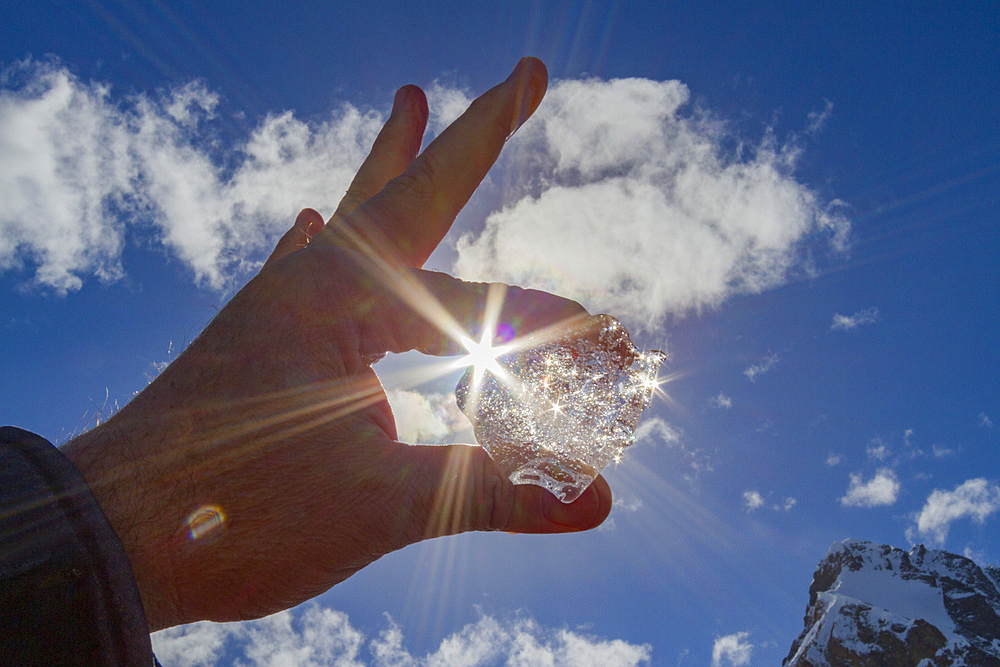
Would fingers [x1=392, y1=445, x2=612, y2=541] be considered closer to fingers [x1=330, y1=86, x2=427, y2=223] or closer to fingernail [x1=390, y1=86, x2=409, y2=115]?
fingers [x1=330, y1=86, x2=427, y2=223]

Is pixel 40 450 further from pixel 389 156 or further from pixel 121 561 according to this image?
pixel 389 156

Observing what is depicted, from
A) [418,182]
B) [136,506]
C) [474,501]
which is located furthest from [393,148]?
[136,506]

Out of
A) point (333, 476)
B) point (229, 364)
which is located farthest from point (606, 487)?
point (229, 364)

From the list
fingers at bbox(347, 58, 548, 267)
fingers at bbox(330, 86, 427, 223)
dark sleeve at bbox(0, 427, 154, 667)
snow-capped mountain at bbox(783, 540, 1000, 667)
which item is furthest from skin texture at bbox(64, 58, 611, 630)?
snow-capped mountain at bbox(783, 540, 1000, 667)

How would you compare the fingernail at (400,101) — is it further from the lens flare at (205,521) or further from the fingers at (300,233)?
the lens flare at (205,521)

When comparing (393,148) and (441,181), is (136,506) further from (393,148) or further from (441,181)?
(393,148)

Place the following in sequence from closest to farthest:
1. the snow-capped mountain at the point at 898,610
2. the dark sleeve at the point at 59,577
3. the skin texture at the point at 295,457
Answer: the dark sleeve at the point at 59,577 → the skin texture at the point at 295,457 → the snow-capped mountain at the point at 898,610

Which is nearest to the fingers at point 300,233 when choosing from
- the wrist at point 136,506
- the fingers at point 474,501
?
the wrist at point 136,506

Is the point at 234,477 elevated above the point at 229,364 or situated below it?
below
